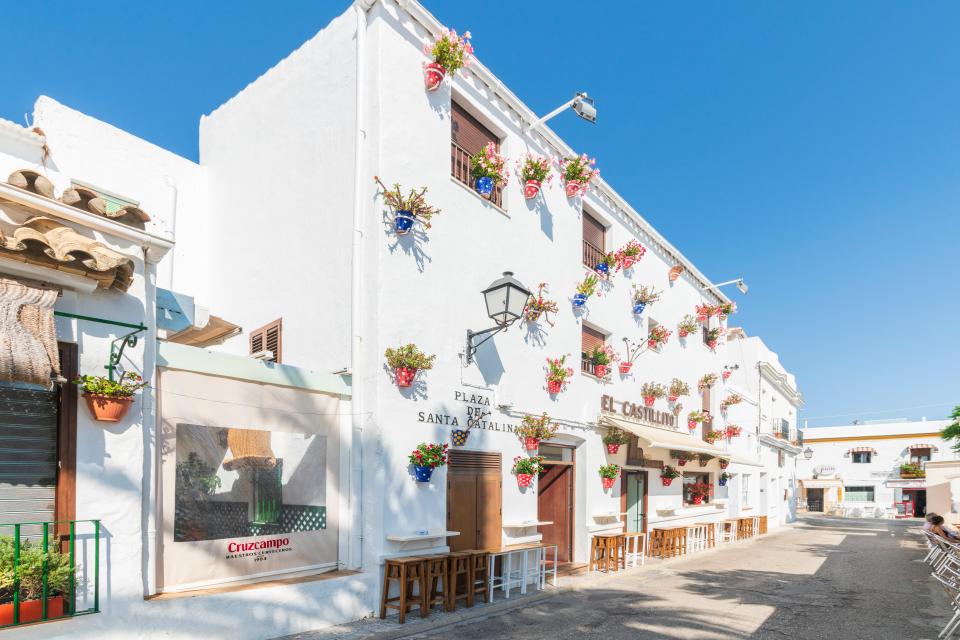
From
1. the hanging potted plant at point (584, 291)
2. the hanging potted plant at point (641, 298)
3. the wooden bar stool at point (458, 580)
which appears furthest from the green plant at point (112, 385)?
the hanging potted plant at point (641, 298)

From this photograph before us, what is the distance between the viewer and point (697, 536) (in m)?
17.8

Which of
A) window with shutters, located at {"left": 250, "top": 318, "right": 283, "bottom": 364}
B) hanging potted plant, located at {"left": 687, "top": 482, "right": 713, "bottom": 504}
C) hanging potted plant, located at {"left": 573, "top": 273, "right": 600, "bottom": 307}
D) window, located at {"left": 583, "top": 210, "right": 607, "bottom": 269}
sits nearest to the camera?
window with shutters, located at {"left": 250, "top": 318, "right": 283, "bottom": 364}

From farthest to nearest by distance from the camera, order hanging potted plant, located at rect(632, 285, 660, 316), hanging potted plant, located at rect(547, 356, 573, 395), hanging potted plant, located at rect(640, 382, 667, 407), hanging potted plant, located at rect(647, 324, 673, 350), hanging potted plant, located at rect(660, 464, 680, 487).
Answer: hanging potted plant, located at rect(647, 324, 673, 350), hanging potted plant, located at rect(660, 464, 680, 487), hanging potted plant, located at rect(640, 382, 667, 407), hanging potted plant, located at rect(632, 285, 660, 316), hanging potted plant, located at rect(547, 356, 573, 395)

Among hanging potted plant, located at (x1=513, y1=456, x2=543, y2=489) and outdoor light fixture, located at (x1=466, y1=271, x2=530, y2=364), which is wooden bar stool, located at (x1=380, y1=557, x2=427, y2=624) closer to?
hanging potted plant, located at (x1=513, y1=456, x2=543, y2=489)

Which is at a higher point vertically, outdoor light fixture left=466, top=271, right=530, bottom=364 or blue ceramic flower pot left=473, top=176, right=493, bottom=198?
blue ceramic flower pot left=473, top=176, right=493, bottom=198

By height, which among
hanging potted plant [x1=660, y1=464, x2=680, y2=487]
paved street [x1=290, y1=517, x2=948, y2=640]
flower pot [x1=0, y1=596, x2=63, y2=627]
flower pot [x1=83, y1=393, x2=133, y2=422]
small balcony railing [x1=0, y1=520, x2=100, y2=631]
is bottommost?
paved street [x1=290, y1=517, x2=948, y2=640]

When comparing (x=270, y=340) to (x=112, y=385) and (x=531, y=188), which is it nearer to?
(x=112, y=385)

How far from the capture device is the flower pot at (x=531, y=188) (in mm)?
11750

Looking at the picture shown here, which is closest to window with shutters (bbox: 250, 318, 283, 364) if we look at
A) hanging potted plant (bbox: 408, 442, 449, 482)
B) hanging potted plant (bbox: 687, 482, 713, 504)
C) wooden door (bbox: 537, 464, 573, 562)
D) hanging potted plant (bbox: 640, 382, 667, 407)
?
hanging potted plant (bbox: 408, 442, 449, 482)

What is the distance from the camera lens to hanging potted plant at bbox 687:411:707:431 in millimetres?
18859

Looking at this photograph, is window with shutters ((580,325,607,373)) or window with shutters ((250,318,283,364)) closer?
window with shutters ((250,318,283,364))

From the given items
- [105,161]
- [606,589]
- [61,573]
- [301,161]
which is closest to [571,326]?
[606,589]

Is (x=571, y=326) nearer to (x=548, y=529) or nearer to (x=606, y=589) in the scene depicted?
(x=548, y=529)

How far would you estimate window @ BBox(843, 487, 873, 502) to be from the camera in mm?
48219
